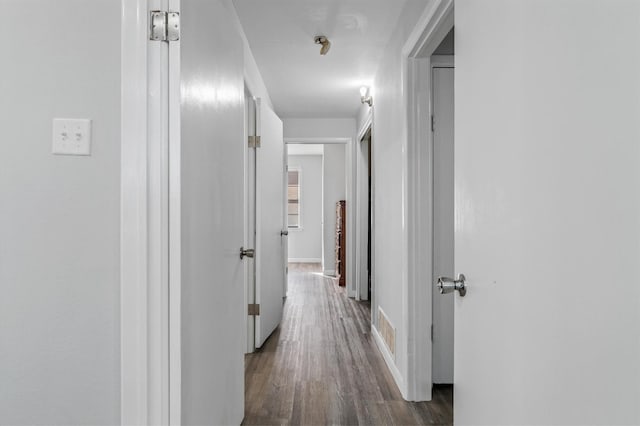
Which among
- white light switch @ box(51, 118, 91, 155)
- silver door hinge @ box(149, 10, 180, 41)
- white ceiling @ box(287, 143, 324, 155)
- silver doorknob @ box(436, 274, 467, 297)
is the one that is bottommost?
silver doorknob @ box(436, 274, 467, 297)

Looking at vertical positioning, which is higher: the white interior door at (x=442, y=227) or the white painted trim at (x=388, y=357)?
the white interior door at (x=442, y=227)

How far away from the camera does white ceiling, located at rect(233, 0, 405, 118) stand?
233 cm

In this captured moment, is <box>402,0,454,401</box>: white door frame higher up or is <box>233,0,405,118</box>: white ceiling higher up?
<box>233,0,405,118</box>: white ceiling

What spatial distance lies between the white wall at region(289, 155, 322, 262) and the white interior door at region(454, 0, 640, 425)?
6.94 m

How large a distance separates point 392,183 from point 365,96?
1.45m

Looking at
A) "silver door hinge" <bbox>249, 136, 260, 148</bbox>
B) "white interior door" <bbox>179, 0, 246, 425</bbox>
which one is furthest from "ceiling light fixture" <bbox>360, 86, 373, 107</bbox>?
"white interior door" <bbox>179, 0, 246, 425</bbox>

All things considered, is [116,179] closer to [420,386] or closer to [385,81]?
[420,386]

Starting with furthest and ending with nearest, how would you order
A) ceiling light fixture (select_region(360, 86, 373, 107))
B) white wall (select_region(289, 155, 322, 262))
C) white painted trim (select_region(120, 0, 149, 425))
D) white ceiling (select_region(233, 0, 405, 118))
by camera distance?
1. white wall (select_region(289, 155, 322, 262))
2. ceiling light fixture (select_region(360, 86, 373, 107))
3. white ceiling (select_region(233, 0, 405, 118))
4. white painted trim (select_region(120, 0, 149, 425))

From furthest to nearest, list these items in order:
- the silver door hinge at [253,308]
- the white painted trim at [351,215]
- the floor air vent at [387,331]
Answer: the white painted trim at [351,215]
the silver door hinge at [253,308]
the floor air vent at [387,331]

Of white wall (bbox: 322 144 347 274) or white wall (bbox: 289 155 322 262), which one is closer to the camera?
white wall (bbox: 322 144 347 274)

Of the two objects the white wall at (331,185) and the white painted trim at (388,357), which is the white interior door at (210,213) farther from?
the white wall at (331,185)

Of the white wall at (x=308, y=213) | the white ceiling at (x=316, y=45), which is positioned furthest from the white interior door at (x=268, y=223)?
the white wall at (x=308, y=213)

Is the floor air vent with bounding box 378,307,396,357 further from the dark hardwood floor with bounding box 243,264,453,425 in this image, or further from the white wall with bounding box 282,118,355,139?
the white wall with bounding box 282,118,355,139

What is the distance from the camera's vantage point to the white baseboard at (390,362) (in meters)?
2.26
